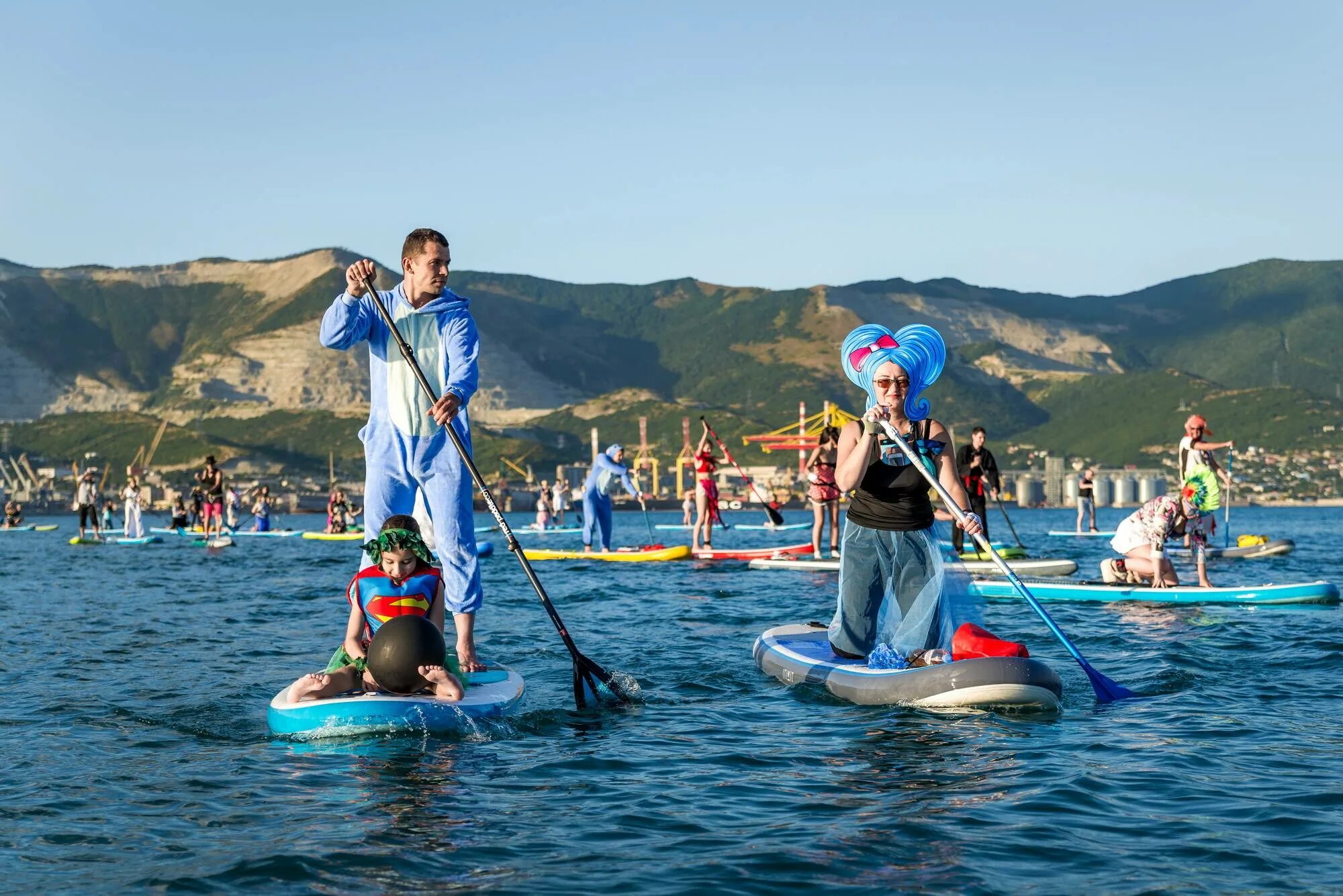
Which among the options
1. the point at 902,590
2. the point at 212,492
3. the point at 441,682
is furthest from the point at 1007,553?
the point at 212,492

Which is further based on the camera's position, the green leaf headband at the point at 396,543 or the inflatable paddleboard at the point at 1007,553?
the inflatable paddleboard at the point at 1007,553

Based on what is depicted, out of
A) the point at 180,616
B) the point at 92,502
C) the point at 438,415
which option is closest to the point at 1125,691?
the point at 438,415

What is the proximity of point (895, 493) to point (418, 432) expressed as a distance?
334 cm

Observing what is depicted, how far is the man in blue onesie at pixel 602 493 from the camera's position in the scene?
92.2ft

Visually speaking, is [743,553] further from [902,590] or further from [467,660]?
[467,660]

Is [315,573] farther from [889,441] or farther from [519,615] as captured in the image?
[889,441]

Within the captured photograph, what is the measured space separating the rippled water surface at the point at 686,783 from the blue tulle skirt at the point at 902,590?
2.25 ft

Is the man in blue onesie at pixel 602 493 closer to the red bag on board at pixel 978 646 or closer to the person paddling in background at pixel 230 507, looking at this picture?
the red bag on board at pixel 978 646

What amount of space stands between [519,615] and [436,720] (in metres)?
8.39

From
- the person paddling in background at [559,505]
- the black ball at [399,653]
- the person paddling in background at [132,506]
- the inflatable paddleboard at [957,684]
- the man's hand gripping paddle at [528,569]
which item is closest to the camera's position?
the black ball at [399,653]

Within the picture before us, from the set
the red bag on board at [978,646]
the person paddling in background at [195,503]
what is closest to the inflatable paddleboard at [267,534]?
the person paddling in background at [195,503]

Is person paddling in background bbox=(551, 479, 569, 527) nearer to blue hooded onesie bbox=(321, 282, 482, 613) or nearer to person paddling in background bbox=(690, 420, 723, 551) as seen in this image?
person paddling in background bbox=(690, 420, 723, 551)

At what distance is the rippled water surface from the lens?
5.64 m

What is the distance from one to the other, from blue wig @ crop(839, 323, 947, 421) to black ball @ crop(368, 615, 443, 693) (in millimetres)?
3467
